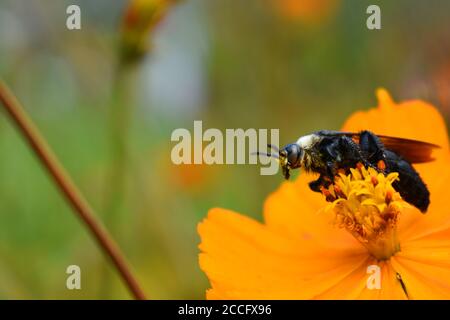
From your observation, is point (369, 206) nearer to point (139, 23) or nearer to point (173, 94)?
point (139, 23)

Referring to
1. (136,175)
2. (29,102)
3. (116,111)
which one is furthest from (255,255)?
(29,102)

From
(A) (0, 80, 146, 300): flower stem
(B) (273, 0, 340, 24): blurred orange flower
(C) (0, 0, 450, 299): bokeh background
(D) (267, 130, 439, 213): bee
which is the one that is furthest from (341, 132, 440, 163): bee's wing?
(B) (273, 0, 340, 24): blurred orange flower

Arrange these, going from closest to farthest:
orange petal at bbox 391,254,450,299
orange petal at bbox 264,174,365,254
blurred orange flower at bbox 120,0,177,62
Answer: orange petal at bbox 391,254,450,299 → orange petal at bbox 264,174,365,254 → blurred orange flower at bbox 120,0,177,62

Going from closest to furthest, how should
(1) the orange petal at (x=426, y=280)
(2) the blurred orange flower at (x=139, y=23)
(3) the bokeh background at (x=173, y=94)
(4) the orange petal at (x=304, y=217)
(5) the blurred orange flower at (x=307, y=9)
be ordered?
(1) the orange petal at (x=426, y=280) → (4) the orange petal at (x=304, y=217) → (2) the blurred orange flower at (x=139, y=23) → (3) the bokeh background at (x=173, y=94) → (5) the blurred orange flower at (x=307, y=9)

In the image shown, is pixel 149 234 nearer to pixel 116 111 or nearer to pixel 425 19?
pixel 116 111

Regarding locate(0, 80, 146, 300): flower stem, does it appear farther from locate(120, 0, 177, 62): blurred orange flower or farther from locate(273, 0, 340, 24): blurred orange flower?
locate(273, 0, 340, 24): blurred orange flower

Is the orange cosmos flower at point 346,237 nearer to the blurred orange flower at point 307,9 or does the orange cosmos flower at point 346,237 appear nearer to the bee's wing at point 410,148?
the bee's wing at point 410,148

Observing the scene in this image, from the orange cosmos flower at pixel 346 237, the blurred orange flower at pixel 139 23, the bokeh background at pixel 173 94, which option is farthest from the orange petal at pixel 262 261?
the bokeh background at pixel 173 94
